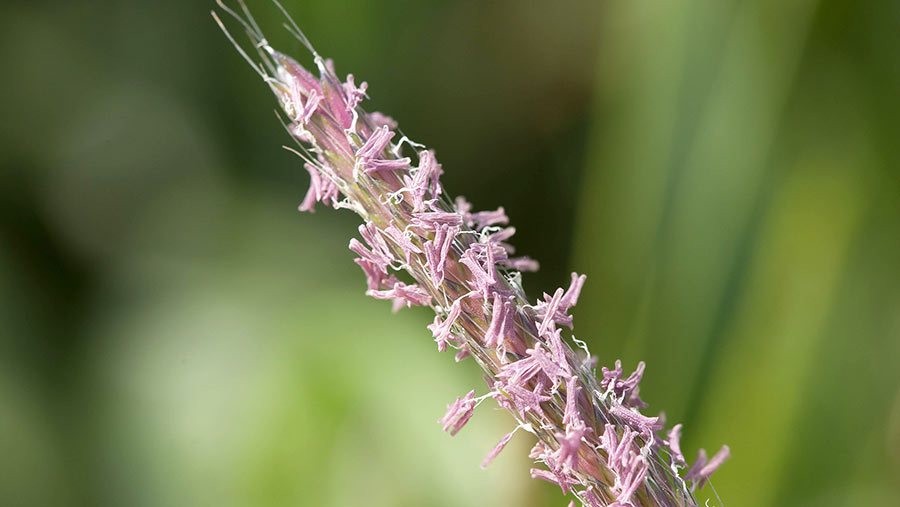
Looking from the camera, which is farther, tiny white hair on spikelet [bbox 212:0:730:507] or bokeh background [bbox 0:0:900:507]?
bokeh background [bbox 0:0:900:507]

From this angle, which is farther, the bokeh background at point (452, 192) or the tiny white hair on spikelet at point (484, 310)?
the bokeh background at point (452, 192)

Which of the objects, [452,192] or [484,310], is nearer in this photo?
[484,310]

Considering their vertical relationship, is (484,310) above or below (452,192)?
above

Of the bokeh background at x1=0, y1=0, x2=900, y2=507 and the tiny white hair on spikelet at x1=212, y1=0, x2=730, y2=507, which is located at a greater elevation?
the tiny white hair on spikelet at x1=212, y1=0, x2=730, y2=507

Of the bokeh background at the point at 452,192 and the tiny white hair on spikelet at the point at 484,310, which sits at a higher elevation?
A: the tiny white hair on spikelet at the point at 484,310
